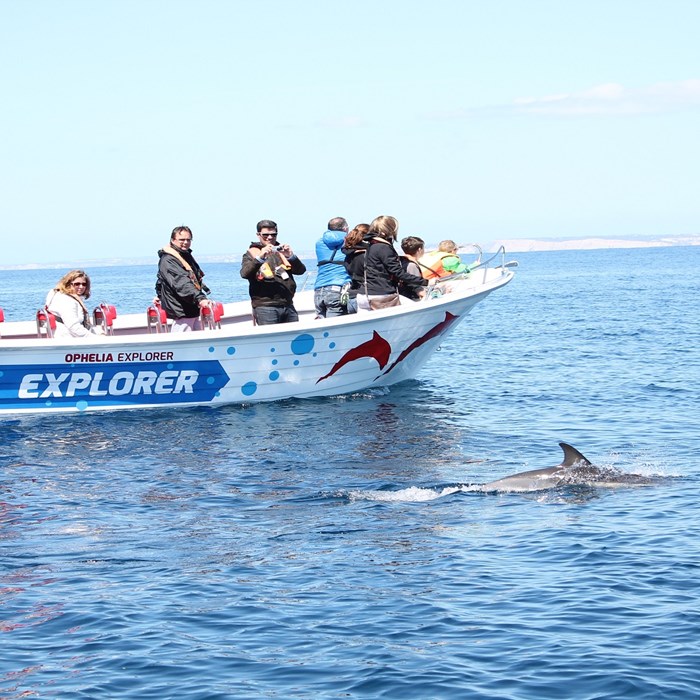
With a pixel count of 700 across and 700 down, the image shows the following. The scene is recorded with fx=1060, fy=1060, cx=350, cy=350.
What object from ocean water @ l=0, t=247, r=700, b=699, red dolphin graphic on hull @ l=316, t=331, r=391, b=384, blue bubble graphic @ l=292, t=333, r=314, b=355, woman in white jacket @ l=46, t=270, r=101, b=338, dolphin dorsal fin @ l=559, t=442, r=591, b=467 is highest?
woman in white jacket @ l=46, t=270, r=101, b=338

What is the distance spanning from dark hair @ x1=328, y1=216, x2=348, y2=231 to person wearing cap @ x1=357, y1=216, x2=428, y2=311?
18.7 inches

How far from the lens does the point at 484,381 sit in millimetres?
22672

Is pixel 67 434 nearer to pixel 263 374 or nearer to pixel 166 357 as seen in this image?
pixel 166 357

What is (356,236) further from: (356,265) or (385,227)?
(356,265)

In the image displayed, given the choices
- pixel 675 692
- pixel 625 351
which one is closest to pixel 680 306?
pixel 625 351

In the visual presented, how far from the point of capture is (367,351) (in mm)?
18047

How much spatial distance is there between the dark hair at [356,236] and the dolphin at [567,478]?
5.95 meters

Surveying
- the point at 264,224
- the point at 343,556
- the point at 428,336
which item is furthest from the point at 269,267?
the point at 343,556

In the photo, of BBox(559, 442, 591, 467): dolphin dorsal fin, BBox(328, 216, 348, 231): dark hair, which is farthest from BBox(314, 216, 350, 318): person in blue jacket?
BBox(559, 442, 591, 467): dolphin dorsal fin

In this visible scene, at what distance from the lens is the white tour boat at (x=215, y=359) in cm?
1655

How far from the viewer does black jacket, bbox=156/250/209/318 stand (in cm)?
1622

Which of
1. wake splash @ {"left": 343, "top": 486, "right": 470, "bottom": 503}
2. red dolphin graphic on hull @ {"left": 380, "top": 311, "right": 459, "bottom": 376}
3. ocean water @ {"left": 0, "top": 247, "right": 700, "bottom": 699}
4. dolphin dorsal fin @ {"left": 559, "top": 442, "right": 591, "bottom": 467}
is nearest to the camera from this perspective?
ocean water @ {"left": 0, "top": 247, "right": 700, "bottom": 699}

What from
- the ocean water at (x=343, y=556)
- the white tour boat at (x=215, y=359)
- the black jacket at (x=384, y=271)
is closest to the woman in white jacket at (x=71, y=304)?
the white tour boat at (x=215, y=359)

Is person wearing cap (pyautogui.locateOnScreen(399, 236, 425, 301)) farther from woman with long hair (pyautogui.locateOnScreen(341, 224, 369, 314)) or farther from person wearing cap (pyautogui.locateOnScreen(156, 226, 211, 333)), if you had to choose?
person wearing cap (pyautogui.locateOnScreen(156, 226, 211, 333))
